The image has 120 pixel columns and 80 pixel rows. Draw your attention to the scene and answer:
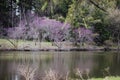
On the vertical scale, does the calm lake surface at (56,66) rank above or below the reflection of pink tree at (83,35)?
below

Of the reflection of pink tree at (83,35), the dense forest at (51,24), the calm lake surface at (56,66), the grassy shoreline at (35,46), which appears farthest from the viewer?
the reflection of pink tree at (83,35)

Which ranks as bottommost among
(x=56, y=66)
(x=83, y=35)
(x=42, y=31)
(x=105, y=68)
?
(x=56, y=66)

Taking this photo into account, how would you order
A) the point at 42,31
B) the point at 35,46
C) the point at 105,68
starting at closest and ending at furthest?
the point at 105,68 < the point at 35,46 < the point at 42,31

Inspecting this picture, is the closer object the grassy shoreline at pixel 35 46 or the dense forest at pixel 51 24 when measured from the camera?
the grassy shoreline at pixel 35 46

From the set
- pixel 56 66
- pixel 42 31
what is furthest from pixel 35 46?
pixel 56 66

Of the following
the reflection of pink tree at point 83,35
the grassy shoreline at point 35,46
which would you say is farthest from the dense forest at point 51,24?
the grassy shoreline at point 35,46

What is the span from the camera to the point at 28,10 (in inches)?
2586

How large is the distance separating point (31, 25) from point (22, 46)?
844cm

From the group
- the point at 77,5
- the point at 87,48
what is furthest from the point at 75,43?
the point at 77,5

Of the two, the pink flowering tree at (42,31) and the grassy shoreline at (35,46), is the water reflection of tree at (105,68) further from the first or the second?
the pink flowering tree at (42,31)

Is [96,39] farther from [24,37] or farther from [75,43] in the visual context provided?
[24,37]

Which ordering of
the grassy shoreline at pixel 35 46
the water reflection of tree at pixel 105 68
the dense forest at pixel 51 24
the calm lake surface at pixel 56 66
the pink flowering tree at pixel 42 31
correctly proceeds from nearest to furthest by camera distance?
the calm lake surface at pixel 56 66 < the water reflection of tree at pixel 105 68 < the grassy shoreline at pixel 35 46 < the pink flowering tree at pixel 42 31 < the dense forest at pixel 51 24

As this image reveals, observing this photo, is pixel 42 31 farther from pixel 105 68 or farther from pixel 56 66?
pixel 105 68

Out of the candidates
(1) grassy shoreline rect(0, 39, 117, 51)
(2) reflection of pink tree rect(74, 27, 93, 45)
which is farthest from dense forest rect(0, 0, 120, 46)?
(1) grassy shoreline rect(0, 39, 117, 51)
